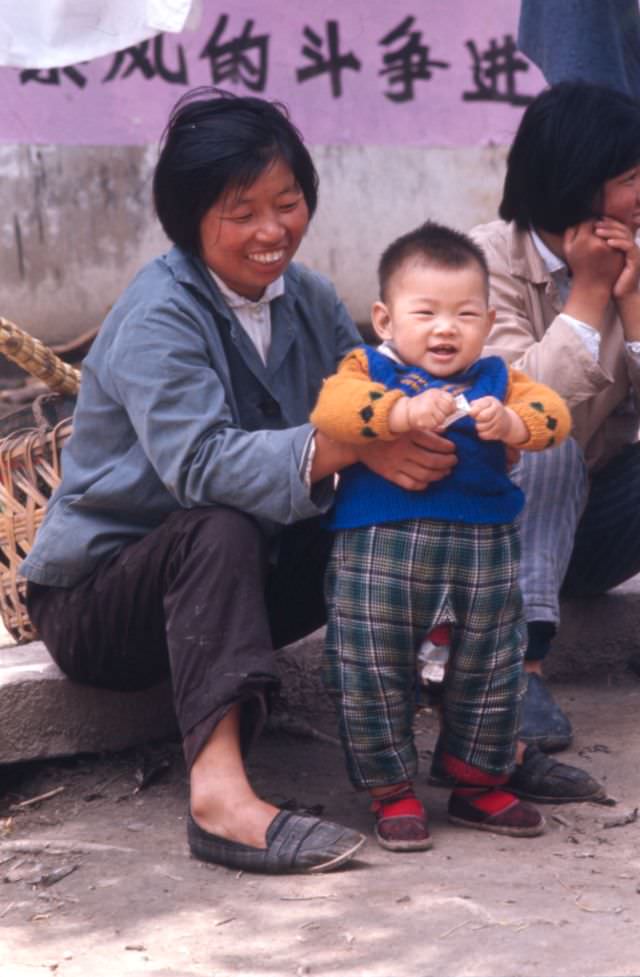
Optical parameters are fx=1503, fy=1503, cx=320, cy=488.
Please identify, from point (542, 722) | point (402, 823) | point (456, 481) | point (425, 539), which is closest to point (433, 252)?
point (456, 481)

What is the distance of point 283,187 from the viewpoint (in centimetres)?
303

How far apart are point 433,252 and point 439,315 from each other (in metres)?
0.12

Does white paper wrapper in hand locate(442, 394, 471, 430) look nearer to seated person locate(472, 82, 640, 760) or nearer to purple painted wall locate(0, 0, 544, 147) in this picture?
seated person locate(472, 82, 640, 760)

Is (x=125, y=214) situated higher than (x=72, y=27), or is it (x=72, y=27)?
(x=72, y=27)

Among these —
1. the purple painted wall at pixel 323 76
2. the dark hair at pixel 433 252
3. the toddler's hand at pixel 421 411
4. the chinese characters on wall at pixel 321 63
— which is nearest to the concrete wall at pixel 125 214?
the purple painted wall at pixel 323 76

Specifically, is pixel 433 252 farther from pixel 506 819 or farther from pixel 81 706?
pixel 81 706

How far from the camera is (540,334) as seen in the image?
360 cm

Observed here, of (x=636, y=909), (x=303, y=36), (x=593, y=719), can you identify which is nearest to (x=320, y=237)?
(x=303, y=36)

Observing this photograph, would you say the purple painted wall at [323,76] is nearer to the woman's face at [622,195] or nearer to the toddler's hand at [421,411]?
the woman's face at [622,195]

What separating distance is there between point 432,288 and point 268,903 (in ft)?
3.81

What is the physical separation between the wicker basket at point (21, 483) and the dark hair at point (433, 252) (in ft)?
3.15

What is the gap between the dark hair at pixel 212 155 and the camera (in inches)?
117

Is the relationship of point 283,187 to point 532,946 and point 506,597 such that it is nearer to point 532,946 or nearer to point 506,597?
point 506,597

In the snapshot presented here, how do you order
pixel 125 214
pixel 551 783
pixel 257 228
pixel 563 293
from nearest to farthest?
pixel 257 228 < pixel 551 783 < pixel 563 293 < pixel 125 214
